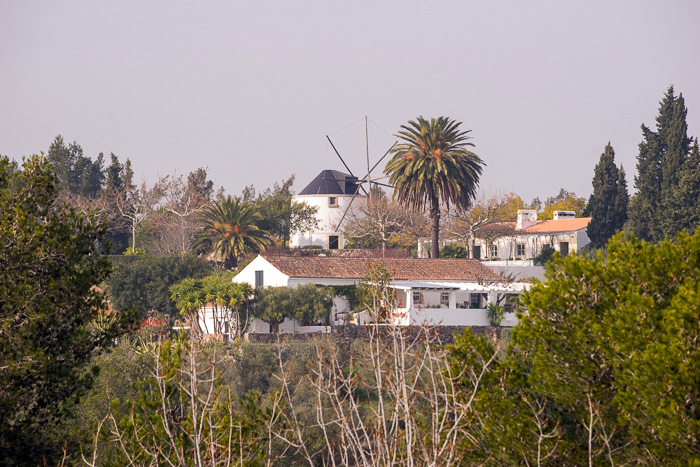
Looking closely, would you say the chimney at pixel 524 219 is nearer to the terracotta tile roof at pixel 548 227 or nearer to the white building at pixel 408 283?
the terracotta tile roof at pixel 548 227

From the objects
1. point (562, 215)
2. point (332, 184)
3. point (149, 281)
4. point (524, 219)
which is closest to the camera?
point (149, 281)

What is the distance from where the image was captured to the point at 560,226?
75.1 metres

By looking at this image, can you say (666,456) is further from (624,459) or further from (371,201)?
(371,201)

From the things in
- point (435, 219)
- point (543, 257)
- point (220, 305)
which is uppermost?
point (435, 219)

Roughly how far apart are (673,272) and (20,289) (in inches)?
421

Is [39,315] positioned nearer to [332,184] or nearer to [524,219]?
[524,219]

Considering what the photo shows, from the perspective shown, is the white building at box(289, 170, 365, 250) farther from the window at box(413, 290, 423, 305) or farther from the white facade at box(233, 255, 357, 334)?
the window at box(413, 290, 423, 305)

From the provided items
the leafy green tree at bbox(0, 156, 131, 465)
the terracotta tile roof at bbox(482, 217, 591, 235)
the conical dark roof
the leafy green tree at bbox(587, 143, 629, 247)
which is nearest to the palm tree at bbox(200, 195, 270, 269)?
the conical dark roof

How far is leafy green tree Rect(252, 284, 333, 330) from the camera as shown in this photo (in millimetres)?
48062

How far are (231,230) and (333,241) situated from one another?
1714 centimetres

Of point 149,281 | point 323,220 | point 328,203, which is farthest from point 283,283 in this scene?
point 328,203

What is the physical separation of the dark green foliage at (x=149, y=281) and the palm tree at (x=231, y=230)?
864 cm

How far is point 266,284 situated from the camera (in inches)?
2082

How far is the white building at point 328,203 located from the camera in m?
80.4
